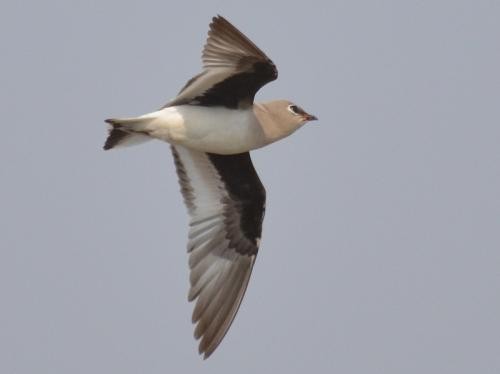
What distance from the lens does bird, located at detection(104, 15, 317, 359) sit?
434 inches

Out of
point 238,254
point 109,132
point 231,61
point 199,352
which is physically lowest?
point 199,352

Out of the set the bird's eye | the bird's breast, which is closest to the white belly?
the bird's breast

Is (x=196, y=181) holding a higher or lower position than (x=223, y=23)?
lower

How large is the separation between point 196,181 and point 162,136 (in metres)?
1.30

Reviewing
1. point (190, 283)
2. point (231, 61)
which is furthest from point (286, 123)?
point (190, 283)

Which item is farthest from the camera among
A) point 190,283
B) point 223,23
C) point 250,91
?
point 190,283

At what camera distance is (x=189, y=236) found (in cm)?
1263

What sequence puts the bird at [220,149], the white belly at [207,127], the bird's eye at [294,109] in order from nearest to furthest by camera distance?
1. the bird at [220,149]
2. the white belly at [207,127]
3. the bird's eye at [294,109]

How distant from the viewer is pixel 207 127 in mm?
11445

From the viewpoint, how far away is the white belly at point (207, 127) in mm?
11414

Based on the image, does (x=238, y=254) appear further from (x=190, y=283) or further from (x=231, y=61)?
(x=231, y=61)

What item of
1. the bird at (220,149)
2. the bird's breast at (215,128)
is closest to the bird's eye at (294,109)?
the bird at (220,149)

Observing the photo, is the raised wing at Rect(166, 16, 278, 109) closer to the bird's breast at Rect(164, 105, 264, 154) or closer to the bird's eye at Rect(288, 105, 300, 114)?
the bird's breast at Rect(164, 105, 264, 154)

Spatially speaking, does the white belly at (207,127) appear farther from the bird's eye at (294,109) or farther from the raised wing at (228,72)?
the bird's eye at (294,109)
